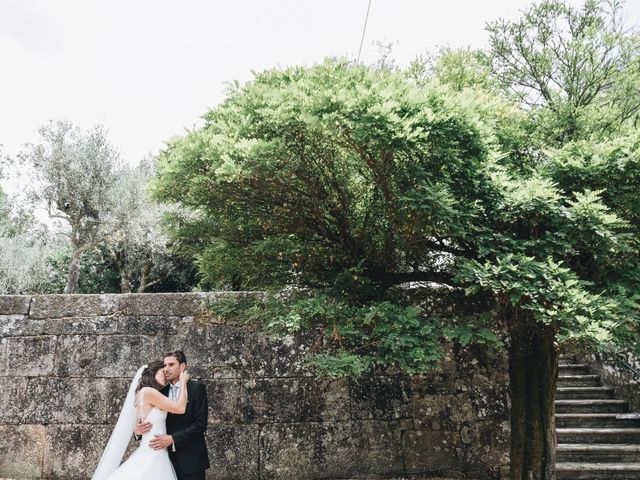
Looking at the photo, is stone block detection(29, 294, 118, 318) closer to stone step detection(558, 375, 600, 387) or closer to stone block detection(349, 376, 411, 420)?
stone block detection(349, 376, 411, 420)

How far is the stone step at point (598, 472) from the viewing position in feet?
20.1

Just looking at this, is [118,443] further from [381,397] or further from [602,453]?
[602,453]

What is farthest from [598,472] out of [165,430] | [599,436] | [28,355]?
[28,355]

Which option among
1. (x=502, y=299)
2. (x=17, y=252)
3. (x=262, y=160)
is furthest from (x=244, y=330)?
(x=17, y=252)

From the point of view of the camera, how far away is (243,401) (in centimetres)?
553

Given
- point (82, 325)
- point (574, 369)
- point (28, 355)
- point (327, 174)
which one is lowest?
point (28, 355)

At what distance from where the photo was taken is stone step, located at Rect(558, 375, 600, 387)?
867 cm

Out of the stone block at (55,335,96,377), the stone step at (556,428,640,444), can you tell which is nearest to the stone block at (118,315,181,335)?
the stone block at (55,335,96,377)

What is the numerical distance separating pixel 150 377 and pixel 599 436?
6.33m

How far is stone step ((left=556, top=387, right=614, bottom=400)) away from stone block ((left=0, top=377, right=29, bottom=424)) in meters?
7.87

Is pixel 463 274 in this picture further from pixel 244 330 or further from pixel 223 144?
pixel 244 330

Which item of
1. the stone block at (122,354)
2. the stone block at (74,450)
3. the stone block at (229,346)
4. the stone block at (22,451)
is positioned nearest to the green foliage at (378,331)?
the stone block at (229,346)

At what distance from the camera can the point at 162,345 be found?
5.68 metres

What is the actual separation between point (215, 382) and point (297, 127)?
10.6ft
